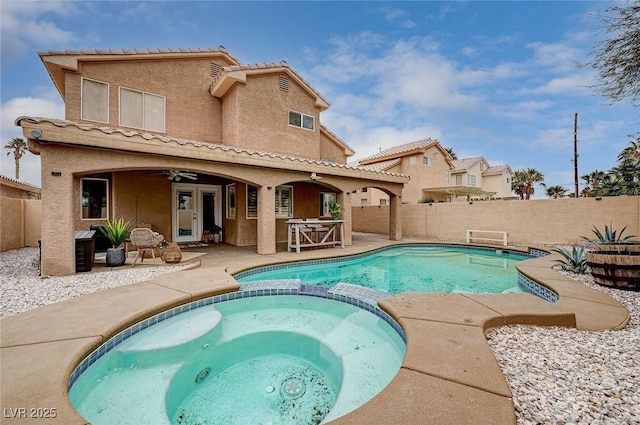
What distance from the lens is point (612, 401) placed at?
2.16 metres

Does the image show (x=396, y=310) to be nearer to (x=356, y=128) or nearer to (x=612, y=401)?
(x=612, y=401)

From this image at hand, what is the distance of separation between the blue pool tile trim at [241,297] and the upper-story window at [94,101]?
8578 millimetres

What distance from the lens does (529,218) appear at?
12320 millimetres

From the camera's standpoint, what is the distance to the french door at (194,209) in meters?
11.2

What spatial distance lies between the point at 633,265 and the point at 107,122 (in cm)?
1468

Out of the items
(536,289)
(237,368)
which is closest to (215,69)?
(237,368)

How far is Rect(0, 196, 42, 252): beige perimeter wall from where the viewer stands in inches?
401

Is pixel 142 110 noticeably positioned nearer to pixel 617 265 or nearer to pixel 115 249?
pixel 115 249

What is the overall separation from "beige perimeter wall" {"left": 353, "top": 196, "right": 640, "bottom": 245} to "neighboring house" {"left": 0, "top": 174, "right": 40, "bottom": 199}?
2220 centimetres

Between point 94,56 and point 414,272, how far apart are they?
12747 mm

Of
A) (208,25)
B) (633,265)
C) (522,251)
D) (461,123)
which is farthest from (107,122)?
(461,123)

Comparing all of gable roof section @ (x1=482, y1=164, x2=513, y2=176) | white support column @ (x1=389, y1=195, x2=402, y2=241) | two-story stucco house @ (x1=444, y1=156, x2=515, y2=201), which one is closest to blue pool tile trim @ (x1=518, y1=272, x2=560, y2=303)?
white support column @ (x1=389, y1=195, x2=402, y2=241)

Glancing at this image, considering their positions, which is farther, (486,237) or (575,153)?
(575,153)

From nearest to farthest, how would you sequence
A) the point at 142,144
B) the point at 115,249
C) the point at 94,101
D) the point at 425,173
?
the point at 142,144
the point at 115,249
the point at 94,101
the point at 425,173
